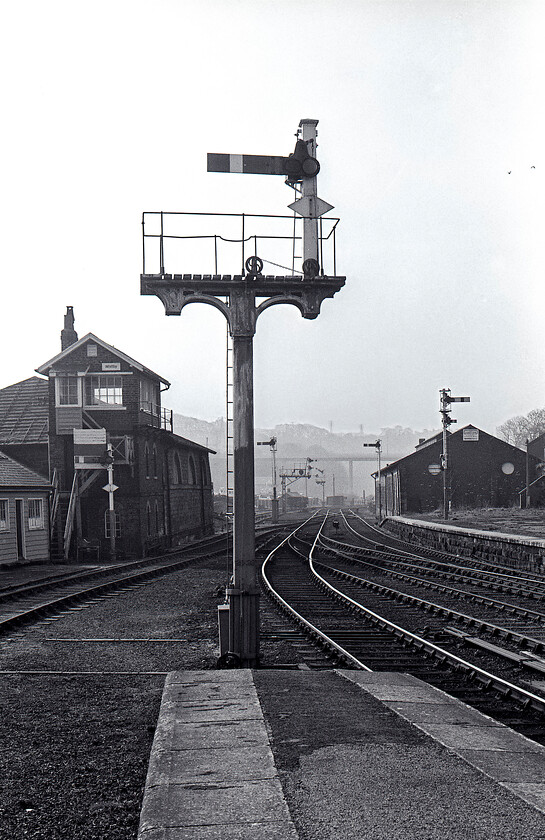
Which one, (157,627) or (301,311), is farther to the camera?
(157,627)

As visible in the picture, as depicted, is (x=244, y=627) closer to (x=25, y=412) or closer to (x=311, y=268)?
(x=311, y=268)

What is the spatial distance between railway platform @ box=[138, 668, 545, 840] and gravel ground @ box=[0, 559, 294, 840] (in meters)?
0.29

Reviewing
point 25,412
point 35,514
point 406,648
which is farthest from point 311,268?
point 25,412

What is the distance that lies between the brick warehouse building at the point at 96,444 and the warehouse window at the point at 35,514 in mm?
1300

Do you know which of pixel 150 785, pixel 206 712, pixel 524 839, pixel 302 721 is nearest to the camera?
pixel 524 839

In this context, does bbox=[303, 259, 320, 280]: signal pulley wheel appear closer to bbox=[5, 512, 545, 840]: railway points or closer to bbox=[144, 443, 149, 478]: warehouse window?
bbox=[5, 512, 545, 840]: railway points

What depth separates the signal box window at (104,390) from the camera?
3303 centimetres

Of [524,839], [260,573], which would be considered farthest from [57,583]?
[524,839]

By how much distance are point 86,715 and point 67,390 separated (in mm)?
26867

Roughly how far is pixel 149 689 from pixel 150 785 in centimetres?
366

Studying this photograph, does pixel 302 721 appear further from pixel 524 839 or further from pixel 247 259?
pixel 247 259

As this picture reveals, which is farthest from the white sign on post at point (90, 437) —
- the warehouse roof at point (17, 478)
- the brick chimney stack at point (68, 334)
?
the brick chimney stack at point (68, 334)

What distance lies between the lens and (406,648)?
11047 mm

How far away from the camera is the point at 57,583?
18.9 meters
